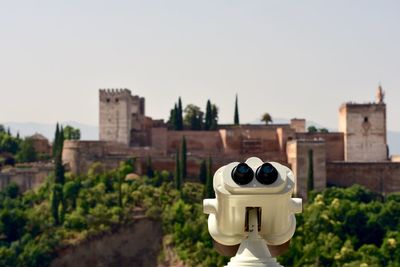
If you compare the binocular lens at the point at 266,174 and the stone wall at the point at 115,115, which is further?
the stone wall at the point at 115,115

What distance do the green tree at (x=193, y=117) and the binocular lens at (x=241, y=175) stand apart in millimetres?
49676

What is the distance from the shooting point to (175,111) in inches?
2226

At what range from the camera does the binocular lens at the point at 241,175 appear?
739 centimetres

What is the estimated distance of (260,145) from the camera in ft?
179

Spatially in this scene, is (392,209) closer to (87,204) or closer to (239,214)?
(87,204)

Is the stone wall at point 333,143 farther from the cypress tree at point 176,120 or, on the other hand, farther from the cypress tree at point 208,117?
the cypress tree at point 176,120

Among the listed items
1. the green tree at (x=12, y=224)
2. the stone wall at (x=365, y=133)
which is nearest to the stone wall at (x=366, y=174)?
the stone wall at (x=365, y=133)

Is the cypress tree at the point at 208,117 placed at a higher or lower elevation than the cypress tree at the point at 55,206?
higher

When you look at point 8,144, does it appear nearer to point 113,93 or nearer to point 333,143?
point 113,93

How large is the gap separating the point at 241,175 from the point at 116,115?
48.2 metres

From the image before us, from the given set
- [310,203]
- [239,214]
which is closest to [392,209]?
[310,203]

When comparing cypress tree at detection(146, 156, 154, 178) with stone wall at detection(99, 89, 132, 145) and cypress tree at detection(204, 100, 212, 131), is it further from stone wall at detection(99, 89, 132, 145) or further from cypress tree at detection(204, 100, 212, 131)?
cypress tree at detection(204, 100, 212, 131)

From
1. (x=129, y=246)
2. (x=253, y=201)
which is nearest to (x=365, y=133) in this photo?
(x=129, y=246)

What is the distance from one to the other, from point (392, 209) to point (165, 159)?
13387 mm
